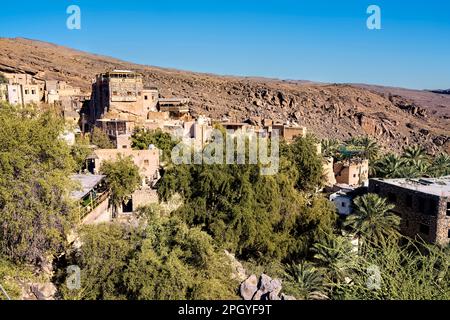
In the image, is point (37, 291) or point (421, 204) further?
point (421, 204)

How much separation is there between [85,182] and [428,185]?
19.4m

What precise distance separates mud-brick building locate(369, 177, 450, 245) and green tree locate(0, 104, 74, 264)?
724 inches

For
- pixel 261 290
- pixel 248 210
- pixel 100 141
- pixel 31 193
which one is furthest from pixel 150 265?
pixel 100 141

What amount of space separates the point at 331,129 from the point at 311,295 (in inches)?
2720

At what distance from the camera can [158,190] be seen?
20.7 m

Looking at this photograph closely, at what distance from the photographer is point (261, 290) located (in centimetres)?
1459

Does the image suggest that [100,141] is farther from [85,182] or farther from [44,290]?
[44,290]

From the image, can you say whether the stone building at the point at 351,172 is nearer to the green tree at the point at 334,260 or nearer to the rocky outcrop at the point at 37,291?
the green tree at the point at 334,260

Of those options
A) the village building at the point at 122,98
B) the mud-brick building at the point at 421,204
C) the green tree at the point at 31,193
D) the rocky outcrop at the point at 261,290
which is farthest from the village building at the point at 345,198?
the village building at the point at 122,98

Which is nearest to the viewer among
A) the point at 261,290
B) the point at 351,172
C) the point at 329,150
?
the point at 261,290

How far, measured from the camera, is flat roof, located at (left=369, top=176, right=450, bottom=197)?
22.7 m

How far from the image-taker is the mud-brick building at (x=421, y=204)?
22094 millimetres
